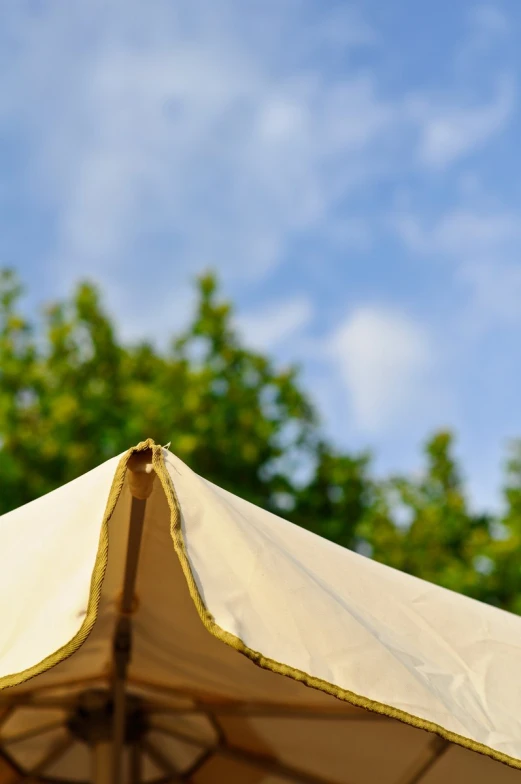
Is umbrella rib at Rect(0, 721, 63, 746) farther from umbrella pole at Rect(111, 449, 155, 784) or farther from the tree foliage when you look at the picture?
the tree foliage

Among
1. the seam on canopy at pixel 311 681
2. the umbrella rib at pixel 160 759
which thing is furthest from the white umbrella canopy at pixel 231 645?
the umbrella rib at pixel 160 759

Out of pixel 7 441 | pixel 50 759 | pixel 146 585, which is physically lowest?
pixel 50 759

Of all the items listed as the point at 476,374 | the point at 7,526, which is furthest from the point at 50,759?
the point at 476,374

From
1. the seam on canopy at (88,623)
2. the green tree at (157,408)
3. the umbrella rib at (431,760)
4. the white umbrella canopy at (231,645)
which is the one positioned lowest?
the seam on canopy at (88,623)

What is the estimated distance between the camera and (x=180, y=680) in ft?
8.35

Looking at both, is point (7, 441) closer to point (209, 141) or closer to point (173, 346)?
point (173, 346)

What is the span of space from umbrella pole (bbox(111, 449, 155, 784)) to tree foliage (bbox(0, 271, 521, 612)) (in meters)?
7.85

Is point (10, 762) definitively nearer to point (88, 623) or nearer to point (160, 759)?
point (160, 759)

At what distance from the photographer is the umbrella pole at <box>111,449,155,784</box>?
4.90ft

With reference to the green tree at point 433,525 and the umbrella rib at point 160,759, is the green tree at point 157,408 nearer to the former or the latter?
the green tree at point 433,525

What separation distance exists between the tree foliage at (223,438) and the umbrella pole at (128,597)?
7.85 m

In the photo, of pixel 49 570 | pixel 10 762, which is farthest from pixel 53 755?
pixel 49 570

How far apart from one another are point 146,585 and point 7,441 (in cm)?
945

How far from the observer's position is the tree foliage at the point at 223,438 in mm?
10672
